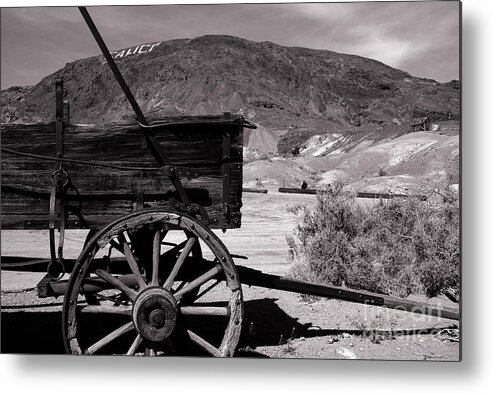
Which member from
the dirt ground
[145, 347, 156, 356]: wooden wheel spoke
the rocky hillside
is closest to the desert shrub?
the dirt ground

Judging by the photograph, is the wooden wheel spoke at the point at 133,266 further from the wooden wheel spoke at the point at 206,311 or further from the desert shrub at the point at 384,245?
the desert shrub at the point at 384,245

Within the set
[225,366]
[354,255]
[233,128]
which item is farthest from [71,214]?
[354,255]

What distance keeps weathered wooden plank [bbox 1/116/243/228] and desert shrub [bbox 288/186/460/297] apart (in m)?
2.50

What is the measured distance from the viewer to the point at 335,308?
524cm

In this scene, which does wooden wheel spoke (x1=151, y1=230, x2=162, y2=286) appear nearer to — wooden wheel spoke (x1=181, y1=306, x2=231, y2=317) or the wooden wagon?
the wooden wagon

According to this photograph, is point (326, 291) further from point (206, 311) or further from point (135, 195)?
point (135, 195)

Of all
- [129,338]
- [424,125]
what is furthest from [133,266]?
[424,125]

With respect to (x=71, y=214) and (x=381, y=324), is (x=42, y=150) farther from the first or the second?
(x=381, y=324)

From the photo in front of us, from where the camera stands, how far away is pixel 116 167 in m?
3.39

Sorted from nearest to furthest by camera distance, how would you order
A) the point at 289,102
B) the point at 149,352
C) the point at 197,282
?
the point at 197,282 < the point at 149,352 < the point at 289,102

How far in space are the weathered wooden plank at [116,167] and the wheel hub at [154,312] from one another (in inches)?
22.3

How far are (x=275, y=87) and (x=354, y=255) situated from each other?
48277mm

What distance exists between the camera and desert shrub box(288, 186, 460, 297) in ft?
17.3

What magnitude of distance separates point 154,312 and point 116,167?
0.94 m
